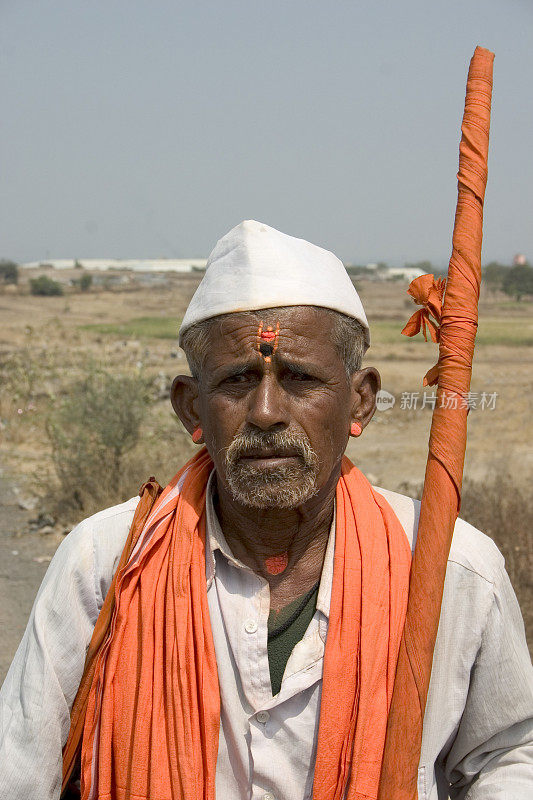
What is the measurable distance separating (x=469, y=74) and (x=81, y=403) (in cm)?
679

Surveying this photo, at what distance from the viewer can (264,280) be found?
2.15 m

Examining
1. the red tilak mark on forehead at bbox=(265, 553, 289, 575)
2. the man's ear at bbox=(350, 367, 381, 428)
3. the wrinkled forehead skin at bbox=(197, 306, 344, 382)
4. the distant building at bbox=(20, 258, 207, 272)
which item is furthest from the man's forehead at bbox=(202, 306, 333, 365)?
the distant building at bbox=(20, 258, 207, 272)

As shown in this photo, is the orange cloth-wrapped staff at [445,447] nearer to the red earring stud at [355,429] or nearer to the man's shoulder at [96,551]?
the red earring stud at [355,429]

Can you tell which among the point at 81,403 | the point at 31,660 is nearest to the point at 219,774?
the point at 31,660

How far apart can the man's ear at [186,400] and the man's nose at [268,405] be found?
28 cm

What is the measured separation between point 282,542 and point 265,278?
69cm

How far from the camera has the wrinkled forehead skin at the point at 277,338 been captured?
2129 mm

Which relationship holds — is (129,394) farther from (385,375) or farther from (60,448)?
(385,375)

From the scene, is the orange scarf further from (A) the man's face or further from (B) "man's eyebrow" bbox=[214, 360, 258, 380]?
(B) "man's eyebrow" bbox=[214, 360, 258, 380]

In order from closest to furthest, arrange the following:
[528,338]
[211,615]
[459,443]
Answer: [459,443] → [211,615] → [528,338]

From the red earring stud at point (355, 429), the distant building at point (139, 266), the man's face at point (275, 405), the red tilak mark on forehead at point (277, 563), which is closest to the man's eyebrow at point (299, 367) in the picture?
the man's face at point (275, 405)

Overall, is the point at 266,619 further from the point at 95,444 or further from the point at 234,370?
the point at 95,444

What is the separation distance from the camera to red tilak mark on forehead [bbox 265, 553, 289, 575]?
2234 millimetres

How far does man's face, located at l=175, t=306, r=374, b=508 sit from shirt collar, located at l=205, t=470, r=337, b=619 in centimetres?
14
